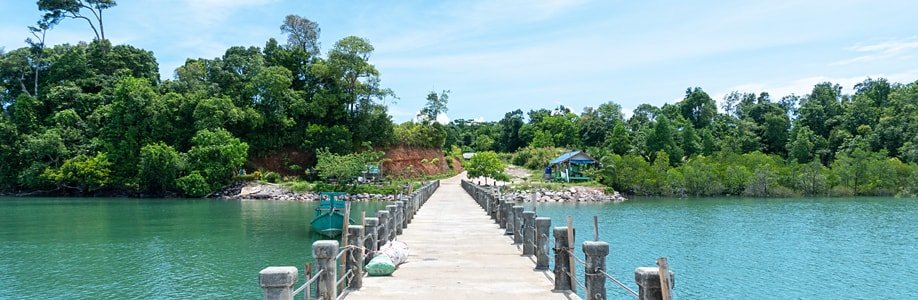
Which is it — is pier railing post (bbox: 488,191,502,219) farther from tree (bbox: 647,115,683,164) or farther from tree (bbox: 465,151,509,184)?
tree (bbox: 647,115,683,164)

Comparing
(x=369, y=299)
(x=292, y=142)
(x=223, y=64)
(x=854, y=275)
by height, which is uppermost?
(x=223, y=64)

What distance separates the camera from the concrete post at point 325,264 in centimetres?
838

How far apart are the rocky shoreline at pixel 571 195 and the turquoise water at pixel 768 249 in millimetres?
10915

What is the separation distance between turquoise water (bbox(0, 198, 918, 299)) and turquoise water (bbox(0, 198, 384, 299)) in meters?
0.05

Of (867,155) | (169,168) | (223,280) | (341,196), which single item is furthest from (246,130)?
(867,155)

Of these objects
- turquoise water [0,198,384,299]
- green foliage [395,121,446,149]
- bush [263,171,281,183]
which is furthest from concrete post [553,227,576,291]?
green foliage [395,121,446,149]

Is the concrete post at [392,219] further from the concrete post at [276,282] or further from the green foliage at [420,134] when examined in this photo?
the green foliage at [420,134]

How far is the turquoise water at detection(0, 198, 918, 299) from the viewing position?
1803 cm

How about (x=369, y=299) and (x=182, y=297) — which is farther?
(x=182, y=297)

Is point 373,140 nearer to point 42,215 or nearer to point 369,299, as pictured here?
point 42,215

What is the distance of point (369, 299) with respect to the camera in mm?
9289

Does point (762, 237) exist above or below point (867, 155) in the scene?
below

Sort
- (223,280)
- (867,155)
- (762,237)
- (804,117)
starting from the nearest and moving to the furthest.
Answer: (223,280) < (762,237) < (867,155) < (804,117)

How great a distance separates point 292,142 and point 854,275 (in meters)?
53.3
